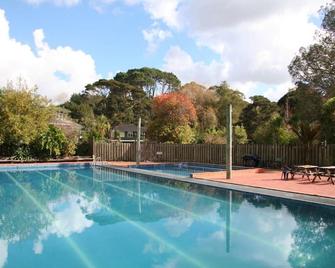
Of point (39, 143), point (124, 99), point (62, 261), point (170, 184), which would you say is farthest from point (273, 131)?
point (124, 99)

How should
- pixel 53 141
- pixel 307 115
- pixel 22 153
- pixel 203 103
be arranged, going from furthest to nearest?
pixel 203 103, pixel 53 141, pixel 22 153, pixel 307 115

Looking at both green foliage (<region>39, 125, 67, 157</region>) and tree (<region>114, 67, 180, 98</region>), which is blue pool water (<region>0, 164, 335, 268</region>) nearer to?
green foliage (<region>39, 125, 67, 157</region>)

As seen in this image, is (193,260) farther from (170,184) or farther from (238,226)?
(170,184)

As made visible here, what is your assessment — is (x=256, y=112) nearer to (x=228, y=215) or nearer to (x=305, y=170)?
(x=305, y=170)

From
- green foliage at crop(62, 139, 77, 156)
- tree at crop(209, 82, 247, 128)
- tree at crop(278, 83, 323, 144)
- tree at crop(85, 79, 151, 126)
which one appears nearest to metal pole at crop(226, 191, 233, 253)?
tree at crop(278, 83, 323, 144)

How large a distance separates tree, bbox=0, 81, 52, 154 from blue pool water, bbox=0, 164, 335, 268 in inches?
408

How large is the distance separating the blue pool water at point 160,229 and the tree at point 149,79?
4465 cm

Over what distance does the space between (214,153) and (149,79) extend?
3642 cm

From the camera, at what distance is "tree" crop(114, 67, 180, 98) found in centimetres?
5928

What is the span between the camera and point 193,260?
6852mm

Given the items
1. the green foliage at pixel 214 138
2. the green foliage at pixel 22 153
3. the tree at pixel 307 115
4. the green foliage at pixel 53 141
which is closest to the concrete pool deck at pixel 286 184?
the tree at pixel 307 115

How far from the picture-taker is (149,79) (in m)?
60.0

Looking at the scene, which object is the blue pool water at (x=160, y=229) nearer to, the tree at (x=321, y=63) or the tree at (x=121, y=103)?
the tree at (x=321, y=63)

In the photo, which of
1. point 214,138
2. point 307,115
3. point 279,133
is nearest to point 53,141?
point 214,138
